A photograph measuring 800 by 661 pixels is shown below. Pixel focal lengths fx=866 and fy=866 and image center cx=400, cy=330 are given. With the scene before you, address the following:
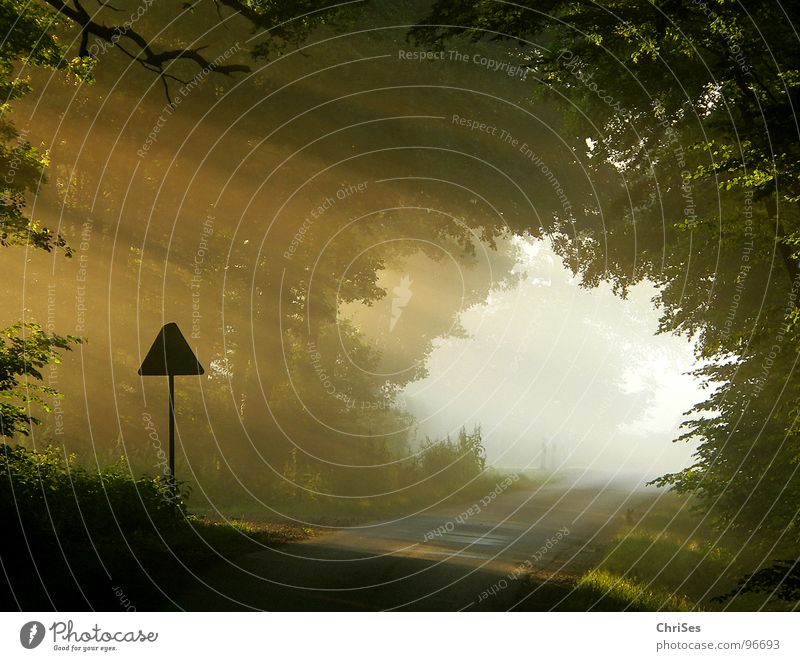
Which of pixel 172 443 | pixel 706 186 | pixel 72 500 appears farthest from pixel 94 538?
pixel 706 186

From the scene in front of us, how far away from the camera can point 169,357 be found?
47.7 feet

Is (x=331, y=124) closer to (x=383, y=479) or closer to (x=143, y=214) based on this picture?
(x=143, y=214)

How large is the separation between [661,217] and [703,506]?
275 inches

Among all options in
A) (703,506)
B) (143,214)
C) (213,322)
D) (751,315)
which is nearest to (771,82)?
(751,315)

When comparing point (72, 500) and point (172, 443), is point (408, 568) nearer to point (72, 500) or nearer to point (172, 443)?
Result: point (172, 443)

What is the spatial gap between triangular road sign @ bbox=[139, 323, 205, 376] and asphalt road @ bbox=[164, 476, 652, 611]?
333 centimetres

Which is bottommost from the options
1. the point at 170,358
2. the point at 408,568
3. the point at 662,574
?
the point at 662,574

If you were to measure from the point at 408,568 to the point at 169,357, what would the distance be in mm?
5265

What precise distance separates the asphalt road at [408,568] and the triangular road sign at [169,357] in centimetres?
333

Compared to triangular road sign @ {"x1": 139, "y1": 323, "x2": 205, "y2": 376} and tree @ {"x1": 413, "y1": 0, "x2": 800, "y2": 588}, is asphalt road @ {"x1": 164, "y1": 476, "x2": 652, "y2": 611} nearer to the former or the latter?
triangular road sign @ {"x1": 139, "y1": 323, "x2": 205, "y2": 376}

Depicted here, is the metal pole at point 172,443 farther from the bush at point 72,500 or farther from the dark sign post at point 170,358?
the bush at point 72,500

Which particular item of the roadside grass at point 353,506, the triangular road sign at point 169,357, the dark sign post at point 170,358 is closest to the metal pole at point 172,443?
the dark sign post at point 170,358

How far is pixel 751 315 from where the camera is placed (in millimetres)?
18328

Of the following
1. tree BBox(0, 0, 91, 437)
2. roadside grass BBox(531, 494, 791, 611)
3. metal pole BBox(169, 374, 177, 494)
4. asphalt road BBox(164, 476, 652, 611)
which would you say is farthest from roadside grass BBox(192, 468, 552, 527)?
tree BBox(0, 0, 91, 437)
